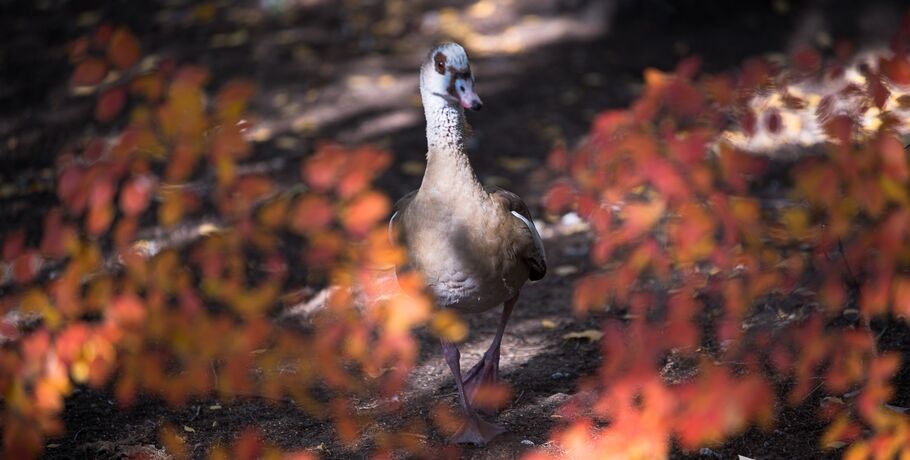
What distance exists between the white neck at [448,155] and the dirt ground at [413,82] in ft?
3.91

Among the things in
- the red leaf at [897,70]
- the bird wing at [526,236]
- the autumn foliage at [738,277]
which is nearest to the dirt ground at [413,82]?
the autumn foliage at [738,277]

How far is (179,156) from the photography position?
435cm

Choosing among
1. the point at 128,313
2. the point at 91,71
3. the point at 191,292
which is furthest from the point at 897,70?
the point at 191,292

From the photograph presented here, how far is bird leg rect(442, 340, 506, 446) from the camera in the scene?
409 centimetres

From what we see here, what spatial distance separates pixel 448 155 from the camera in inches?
152

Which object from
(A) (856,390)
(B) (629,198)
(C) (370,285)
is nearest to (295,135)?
(B) (629,198)

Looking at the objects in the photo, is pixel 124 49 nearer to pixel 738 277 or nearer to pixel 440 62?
pixel 440 62

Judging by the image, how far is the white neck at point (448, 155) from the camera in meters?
3.87

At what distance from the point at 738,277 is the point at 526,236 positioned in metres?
1.54

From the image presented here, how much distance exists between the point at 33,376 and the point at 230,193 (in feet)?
8.33

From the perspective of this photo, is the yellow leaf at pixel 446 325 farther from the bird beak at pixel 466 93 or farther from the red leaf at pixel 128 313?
the red leaf at pixel 128 313

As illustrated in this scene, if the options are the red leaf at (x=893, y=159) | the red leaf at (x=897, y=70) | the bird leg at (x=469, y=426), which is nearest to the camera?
the red leaf at (x=893, y=159)

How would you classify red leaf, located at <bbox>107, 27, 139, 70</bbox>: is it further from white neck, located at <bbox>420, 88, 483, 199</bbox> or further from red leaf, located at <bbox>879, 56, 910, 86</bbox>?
red leaf, located at <bbox>879, 56, 910, 86</bbox>

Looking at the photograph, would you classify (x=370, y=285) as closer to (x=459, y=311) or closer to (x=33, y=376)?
(x=459, y=311)
